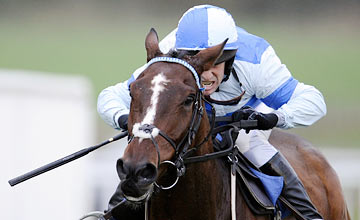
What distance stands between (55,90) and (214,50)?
5764mm

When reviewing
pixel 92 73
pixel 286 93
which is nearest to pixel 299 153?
pixel 286 93

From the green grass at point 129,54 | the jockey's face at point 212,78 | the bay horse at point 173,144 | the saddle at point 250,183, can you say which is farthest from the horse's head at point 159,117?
the green grass at point 129,54

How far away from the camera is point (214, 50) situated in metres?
4.10

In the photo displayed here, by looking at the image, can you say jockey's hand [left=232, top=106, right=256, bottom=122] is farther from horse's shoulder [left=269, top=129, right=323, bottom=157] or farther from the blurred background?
the blurred background

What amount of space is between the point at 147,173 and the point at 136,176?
58mm

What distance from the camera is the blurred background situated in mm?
9344

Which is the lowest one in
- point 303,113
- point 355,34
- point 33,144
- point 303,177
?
point 355,34

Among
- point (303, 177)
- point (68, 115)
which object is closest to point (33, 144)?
point (68, 115)

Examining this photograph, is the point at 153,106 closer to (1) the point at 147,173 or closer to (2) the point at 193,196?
(1) the point at 147,173

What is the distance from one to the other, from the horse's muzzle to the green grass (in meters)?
17.8

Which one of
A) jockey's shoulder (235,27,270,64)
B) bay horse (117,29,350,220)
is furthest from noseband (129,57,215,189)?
jockey's shoulder (235,27,270,64)

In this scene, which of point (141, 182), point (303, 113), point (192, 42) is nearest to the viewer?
point (141, 182)

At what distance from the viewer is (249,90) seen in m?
4.92

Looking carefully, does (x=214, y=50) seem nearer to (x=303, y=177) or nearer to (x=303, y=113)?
(x=303, y=113)
